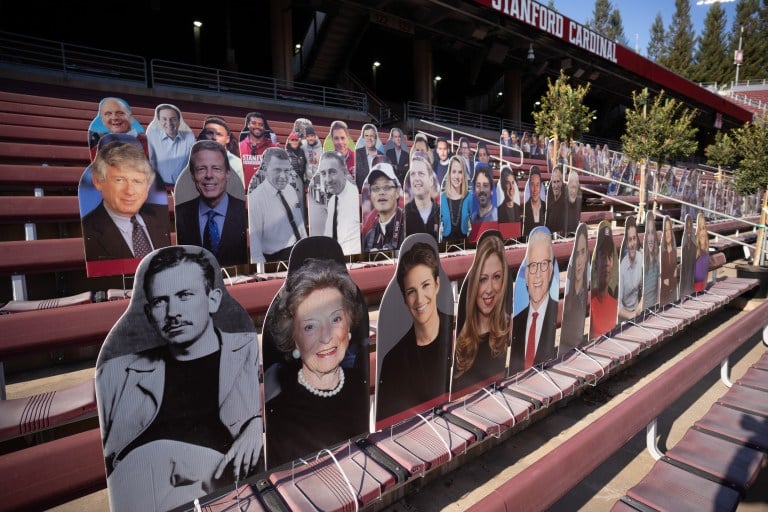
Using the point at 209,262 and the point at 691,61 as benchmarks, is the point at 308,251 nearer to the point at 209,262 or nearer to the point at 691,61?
the point at 209,262

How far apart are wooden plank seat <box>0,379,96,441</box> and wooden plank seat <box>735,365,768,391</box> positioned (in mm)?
5535

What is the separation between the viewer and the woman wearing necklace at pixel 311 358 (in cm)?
197

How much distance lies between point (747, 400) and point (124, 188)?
5749 millimetres

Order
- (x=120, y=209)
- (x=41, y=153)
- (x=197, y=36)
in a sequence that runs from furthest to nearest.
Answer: (x=197, y=36)
(x=41, y=153)
(x=120, y=209)

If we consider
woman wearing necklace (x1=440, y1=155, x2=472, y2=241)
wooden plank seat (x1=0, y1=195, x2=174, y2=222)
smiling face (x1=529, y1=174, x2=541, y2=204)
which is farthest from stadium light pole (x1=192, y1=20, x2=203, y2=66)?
smiling face (x1=529, y1=174, x2=541, y2=204)

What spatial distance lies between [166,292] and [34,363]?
2.23 metres

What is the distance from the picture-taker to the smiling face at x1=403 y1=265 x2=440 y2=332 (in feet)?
7.77

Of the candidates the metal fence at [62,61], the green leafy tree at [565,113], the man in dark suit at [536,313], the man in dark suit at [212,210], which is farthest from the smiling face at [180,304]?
the green leafy tree at [565,113]

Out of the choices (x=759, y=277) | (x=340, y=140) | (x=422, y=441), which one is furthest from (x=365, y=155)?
(x=759, y=277)

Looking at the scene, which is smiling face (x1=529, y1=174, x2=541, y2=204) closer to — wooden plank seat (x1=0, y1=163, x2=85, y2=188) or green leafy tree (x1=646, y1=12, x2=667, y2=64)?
wooden plank seat (x1=0, y1=163, x2=85, y2=188)

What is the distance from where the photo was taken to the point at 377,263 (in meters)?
4.34

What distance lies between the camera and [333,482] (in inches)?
82.0

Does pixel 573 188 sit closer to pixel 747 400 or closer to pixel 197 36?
pixel 747 400

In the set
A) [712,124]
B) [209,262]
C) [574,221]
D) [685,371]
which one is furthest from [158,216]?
[712,124]
